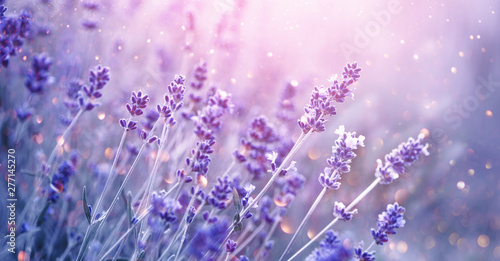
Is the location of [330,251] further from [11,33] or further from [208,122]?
[11,33]

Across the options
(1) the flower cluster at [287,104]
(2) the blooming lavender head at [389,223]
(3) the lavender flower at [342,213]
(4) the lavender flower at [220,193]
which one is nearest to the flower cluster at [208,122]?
(4) the lavender flower at [220,193]

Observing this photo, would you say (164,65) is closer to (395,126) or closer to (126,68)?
(126,68)

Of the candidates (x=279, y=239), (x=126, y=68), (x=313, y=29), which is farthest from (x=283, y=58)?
(x=279, y=239)

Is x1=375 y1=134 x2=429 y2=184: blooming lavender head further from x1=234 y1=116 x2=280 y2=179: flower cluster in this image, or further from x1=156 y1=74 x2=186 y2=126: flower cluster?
x1=156 y1=74 x2=186 y2=126: flower cluster

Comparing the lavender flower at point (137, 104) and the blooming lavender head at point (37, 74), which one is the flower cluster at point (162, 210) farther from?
the blooming lavender head at point (37, 74)

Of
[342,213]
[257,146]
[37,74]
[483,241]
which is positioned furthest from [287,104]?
[483,241]

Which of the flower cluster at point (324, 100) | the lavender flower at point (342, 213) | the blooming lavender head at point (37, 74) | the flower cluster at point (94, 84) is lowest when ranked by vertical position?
the lavender flower at point (342, 213)
